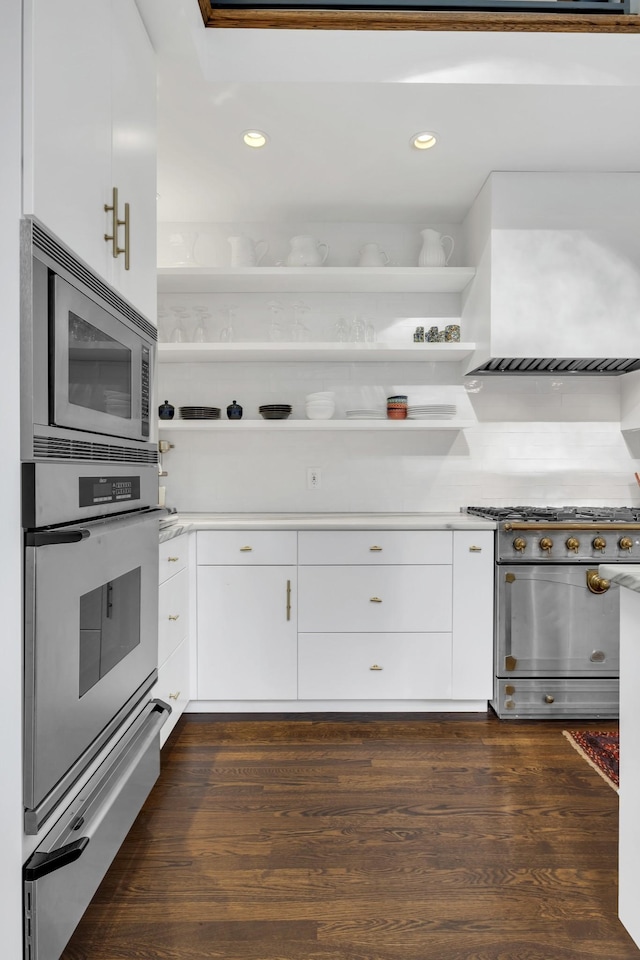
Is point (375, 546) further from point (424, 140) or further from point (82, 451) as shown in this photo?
point (424, 140)

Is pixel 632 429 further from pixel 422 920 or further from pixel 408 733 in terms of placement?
pixel 422 920

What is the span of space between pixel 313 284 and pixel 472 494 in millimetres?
1438

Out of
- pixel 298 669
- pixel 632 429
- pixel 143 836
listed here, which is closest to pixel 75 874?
pixel 143 836

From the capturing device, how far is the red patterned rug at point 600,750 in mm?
2124

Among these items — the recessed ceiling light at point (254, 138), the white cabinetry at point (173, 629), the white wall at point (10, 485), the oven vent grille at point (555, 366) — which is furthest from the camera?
the oven vent grille at point (555, 366)

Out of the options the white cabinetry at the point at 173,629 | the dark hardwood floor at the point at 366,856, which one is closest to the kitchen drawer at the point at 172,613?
the white cabinetry at the point at 173,629

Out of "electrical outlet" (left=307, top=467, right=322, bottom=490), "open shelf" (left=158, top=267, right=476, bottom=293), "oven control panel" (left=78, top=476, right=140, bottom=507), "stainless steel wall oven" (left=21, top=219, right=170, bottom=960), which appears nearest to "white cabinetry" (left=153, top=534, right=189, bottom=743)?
"stainless steel wall oven" (left=21, top=219, right=170, bottom=960)

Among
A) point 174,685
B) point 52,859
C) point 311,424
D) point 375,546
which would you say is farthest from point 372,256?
point 52,859

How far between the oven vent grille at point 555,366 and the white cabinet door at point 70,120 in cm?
194

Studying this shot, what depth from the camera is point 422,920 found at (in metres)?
1.43

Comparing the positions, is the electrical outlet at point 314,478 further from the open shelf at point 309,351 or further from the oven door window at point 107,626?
the oven door window at point 107,626

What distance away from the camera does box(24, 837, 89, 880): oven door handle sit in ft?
3.41

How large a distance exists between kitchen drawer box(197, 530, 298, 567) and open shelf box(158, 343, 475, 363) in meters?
0.94

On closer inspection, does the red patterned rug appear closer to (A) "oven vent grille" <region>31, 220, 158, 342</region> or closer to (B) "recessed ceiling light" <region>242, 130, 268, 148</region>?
(A) "oven vent grille" <region>31, 220, 158, 342</region>
